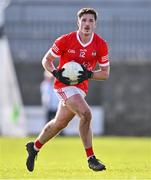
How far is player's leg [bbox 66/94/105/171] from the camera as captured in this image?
38.5 feet

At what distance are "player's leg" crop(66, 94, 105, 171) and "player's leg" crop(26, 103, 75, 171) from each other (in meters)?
0.23

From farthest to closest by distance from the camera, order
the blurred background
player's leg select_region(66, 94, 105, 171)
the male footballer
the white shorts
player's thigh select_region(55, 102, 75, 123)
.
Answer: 1. the blurred background
2. player's thigh select_region(55, 102, 75, 123)
3. the white shorts
4. the male footballer
5. player's leg select_region(66, 94, 105, 171)

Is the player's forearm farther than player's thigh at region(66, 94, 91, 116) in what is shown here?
Yes

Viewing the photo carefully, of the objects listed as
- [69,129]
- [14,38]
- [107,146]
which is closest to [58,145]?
[107,146]

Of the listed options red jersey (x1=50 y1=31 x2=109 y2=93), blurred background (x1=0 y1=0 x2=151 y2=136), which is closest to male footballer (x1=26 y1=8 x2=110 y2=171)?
red jersey (x1=50 y1=31 x2=109 y2=93)

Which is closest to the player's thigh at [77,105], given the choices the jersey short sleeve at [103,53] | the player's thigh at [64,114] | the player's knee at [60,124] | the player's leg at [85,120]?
the player's leg at [85,120]

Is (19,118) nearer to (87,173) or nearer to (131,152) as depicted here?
(131,152)

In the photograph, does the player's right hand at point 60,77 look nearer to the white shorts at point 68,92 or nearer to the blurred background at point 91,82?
the white shorts at point 68,92

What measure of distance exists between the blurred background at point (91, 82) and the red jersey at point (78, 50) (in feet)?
56.1

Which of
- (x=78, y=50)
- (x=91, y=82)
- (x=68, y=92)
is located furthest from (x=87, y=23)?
(x=91, y=82)

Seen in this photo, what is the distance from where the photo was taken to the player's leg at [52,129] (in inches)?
476

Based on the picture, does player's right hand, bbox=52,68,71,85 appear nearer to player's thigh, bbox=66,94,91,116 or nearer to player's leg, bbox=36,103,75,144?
player's thigh, bbox=66,94,91,116

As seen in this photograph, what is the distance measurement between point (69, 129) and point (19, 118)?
69.1 inches

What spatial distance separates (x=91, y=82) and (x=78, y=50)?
18268mm
